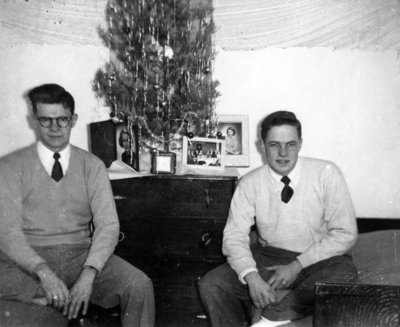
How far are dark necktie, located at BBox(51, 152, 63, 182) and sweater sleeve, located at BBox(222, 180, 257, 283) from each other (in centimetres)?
97

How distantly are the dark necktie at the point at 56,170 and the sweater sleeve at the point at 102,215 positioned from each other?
16 centimetres

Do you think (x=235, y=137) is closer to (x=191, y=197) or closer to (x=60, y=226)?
(x=191, y=197)

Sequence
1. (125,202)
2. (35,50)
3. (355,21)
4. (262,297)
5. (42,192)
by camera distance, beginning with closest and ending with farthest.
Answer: (262,297) < (42,192) < (125,202) < (355,21) < (35,50)

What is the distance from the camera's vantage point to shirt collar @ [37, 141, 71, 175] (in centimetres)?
236

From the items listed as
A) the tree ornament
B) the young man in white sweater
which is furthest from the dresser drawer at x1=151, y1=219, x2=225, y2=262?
the tree ornament

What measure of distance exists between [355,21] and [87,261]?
2515 mm

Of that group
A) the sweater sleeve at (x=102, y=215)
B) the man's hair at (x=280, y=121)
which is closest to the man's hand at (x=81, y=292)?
the sweater sleeve at (x=102, y=215)

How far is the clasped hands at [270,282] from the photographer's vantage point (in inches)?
83.1

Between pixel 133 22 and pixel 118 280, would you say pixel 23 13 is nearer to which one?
pixel 133 22

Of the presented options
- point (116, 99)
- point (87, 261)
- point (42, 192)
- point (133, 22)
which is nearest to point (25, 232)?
point (42, 192)

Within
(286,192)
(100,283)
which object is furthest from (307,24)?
(100,283)

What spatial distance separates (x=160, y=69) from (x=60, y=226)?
118 cm

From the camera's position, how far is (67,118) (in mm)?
2365

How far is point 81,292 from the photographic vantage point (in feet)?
6.84
